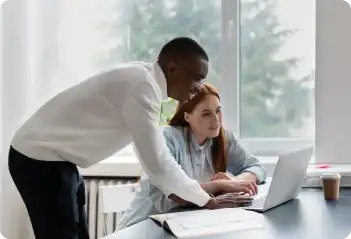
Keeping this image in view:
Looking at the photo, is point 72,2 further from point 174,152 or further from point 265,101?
point 174,152

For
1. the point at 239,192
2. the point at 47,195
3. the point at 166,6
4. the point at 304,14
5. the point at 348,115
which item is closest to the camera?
the point at 47,195

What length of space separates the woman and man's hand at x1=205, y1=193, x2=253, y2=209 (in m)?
0.29

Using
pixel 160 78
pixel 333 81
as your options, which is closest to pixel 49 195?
pixel 160 78

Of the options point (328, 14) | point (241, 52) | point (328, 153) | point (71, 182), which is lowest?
point (328, 153)

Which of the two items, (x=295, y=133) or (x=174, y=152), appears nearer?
(x=174, y=152)

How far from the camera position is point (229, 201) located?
1836mm

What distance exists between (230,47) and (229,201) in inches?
60.9

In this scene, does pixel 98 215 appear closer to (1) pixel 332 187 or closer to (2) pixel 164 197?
(2) pixel 164 197

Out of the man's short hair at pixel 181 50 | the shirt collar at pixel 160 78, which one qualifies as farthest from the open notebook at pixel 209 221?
the man's short hair at pixel 181 50

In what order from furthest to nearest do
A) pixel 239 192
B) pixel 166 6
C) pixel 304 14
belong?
pixel 166 6 < pixel 304 14 < pixel 239 192

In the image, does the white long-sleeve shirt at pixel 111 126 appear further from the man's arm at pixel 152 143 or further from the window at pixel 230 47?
the window at pixel 230 47

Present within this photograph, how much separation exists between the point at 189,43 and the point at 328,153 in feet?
4.44

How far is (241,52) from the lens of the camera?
10.6 ft

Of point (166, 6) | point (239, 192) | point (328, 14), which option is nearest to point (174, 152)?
point (239, 192)
